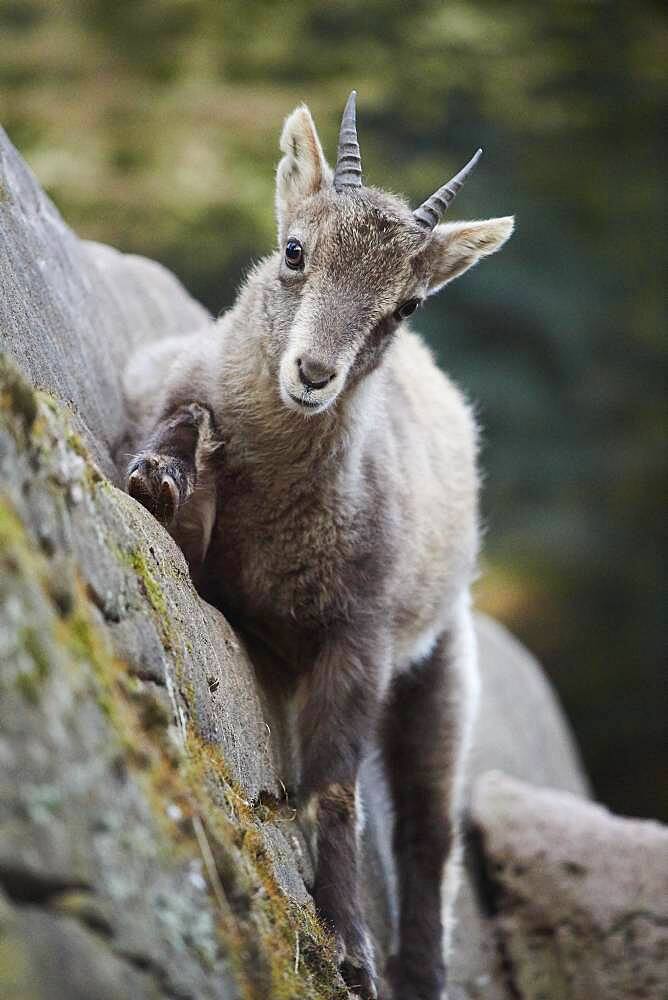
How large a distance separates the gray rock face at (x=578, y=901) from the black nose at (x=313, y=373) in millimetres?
2636

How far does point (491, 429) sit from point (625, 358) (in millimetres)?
1223

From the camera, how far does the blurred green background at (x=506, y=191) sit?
8.91m

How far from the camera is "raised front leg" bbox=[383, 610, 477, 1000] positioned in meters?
4.53

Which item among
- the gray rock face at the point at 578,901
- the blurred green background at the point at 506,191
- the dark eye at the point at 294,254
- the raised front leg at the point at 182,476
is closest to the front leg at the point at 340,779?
the raised front leg at the point at 182,476

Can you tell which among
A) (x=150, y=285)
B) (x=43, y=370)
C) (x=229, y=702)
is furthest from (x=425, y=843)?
A: (x=150, y=285)

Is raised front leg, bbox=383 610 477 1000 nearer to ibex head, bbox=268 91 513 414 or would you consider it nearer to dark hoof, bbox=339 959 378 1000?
dark hoof, bbox=339 959 378 1000

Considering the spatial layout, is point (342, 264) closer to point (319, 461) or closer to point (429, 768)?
point (319, 461)

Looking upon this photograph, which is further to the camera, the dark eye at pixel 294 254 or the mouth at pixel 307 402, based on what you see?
the dark eye at pixel 294 254

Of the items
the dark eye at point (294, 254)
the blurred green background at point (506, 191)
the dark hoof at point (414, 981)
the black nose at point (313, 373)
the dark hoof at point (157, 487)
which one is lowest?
the dark hoof at point (414, 981)

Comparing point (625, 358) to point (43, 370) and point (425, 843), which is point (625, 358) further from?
point (43, 370)

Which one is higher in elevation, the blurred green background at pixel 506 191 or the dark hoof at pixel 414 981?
the blurred green background at pixel 506 191

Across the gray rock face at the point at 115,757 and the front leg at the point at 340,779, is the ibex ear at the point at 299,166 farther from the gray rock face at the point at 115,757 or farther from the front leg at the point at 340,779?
the front leg at the point at 340,779

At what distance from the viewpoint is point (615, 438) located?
9797 millimetres

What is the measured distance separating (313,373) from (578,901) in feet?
8.95
